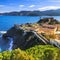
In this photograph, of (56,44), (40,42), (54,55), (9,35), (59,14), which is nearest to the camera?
(54,55)

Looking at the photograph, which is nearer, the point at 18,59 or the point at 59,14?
the point at 18,59

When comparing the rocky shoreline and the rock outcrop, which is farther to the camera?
the rock outcrop

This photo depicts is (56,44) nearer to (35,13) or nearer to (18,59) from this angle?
(18,59)

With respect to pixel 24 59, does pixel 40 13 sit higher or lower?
lower

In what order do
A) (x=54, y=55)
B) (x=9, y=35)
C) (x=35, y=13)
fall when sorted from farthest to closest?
1. (x=35, y=13)
2. (x=9, y=35)
3. (x=54, y=55)

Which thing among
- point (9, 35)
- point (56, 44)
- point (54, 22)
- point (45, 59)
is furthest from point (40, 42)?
point (54, 22)

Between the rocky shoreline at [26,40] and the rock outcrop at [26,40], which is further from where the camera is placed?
the rock outcrop at [26,40]

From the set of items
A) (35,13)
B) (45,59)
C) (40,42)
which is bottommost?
(35,13)

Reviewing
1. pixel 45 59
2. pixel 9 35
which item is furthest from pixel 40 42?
pixel 9 35

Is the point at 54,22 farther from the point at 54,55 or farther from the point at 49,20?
the point at 54,55
